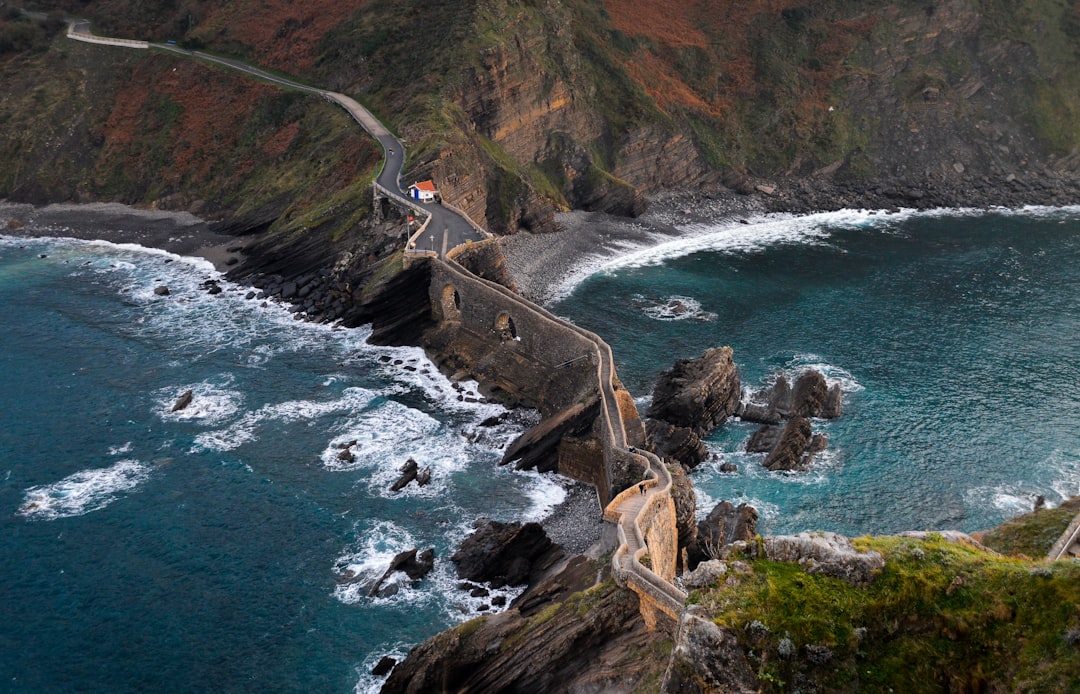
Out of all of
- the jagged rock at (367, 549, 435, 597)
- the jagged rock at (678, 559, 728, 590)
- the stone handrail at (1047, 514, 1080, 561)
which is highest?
the jagged rock at (678, 559, 728, 590)

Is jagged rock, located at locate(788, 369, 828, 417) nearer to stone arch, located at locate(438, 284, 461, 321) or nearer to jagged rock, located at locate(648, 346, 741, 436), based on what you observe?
jagged rock, located at locate(648, 346, 741, 436)

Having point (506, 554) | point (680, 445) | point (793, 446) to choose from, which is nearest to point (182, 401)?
point (506, 554)

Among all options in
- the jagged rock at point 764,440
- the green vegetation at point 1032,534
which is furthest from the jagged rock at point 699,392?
the green vegetation at point 1032,534

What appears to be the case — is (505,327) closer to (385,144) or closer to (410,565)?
(410,565)

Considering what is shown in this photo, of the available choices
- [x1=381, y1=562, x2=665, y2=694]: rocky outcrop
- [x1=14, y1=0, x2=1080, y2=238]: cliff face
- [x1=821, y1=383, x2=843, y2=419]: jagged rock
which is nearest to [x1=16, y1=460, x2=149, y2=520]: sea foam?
[x1=381, y1=562, x2=665, y2=694]: rocky outcrop

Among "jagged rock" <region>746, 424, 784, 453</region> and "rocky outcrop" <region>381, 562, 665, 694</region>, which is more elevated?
"rocky outcrop" <region>381, 562, 665, 694</region>

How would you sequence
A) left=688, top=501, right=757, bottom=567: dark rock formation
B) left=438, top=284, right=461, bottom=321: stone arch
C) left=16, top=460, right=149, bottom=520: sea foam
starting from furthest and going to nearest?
1. left=438, top=284, right=461, bottom=321: stone arch
2. left=16, top=460, right=149, bottom=520: sea foam
3. left=688, top=501, right=757, bottom=567: dark rock formation

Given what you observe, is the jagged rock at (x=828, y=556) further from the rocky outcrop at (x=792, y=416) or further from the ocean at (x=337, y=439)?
the rocky outcrop at (x=792, y=416)

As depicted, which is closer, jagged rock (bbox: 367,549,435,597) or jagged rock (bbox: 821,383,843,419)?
jagged rock (bbox: 367,549,435,597)
